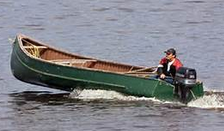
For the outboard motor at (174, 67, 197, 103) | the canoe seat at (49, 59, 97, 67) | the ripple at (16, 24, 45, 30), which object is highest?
the ripple at (16, 24, 45, 30)

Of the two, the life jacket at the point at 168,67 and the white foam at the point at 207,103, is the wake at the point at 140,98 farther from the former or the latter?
the life jacket at the point at 168,67

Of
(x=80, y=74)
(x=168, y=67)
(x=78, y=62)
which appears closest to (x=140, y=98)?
(x=168, y=67)

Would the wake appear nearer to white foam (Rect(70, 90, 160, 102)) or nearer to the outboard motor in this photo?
white foam (Rect(70, 90, 160, 102))

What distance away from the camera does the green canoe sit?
30.9 metres

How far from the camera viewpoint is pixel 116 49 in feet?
144

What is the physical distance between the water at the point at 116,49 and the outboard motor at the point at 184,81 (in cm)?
41

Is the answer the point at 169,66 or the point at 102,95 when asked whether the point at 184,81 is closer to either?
the point at 169,66

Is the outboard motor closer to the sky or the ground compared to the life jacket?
closer to the ground

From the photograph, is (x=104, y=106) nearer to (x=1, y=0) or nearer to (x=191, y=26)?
(x=191, y=26)

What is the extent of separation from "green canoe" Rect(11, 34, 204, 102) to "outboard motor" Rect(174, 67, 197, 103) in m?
0.16

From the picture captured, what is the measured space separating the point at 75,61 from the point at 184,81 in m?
4.81

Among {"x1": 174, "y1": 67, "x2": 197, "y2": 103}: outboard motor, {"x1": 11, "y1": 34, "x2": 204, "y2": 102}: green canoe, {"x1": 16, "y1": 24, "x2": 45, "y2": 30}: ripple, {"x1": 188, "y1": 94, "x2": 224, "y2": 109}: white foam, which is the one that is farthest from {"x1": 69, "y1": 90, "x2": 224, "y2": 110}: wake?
{"x1": 16, "y1": 24, "x2": 45, "y2": 30}: ripple

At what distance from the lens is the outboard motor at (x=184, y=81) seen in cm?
3036

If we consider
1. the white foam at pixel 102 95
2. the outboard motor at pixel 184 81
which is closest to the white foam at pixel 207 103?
the outboard motor at pixel 184 81
